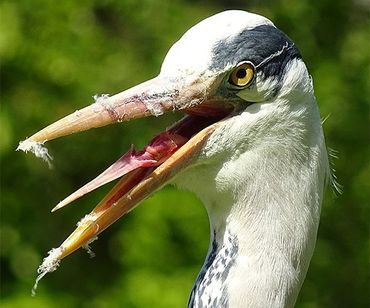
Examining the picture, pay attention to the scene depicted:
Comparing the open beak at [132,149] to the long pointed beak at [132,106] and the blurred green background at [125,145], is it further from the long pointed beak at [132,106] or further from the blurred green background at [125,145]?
the blurred green background at [125,145]

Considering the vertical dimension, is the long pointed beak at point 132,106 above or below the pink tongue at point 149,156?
above

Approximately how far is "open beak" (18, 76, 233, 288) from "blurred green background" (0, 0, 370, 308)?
2.70 metres

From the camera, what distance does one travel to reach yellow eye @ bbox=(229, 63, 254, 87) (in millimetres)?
2885

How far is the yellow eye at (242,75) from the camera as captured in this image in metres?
2.88

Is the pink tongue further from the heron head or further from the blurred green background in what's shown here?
the blurred green background

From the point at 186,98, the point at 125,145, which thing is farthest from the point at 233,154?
the point at 125,145

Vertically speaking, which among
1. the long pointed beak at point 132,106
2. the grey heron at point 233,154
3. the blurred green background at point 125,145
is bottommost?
the blurred green background at point 125,145

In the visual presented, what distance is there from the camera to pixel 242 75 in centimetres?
290

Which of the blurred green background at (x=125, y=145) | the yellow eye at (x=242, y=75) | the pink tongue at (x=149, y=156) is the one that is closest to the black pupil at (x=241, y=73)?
the yellow eye at (x=242, y=75)

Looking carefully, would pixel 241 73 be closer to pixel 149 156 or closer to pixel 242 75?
pixel 242 75

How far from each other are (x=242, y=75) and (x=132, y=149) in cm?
35

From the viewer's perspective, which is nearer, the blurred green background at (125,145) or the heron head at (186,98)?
the heron head at (186,98)

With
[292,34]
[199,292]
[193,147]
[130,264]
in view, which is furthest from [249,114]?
[292,34]

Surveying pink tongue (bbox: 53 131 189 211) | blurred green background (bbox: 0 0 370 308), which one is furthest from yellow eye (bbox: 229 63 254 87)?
blurred green background (bbox: 0 0 370 308)
